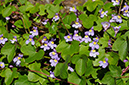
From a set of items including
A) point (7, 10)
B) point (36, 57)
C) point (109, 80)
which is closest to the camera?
point (109, 80)

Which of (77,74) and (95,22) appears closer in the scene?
(77,74)

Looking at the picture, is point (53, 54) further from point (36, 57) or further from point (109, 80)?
point (109, 80)

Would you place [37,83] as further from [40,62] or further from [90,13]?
[90,13]

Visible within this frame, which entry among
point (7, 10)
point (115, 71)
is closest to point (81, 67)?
point (115, 71)

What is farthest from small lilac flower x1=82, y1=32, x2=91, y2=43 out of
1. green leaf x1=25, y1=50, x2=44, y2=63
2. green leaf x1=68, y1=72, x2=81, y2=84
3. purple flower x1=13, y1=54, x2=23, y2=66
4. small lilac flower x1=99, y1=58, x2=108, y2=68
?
purple flower x1=13, y1=54, x2=23, y2=66

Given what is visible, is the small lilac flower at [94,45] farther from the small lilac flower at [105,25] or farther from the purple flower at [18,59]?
the purple flower at [18,59]

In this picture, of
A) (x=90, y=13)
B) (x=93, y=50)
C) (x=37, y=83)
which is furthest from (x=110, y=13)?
(x=37, y=83)

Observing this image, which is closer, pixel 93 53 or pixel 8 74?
pixel 93 53
